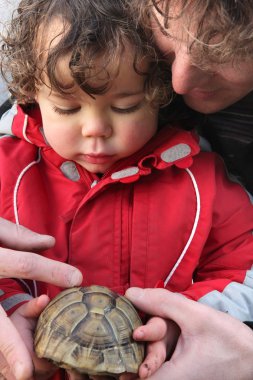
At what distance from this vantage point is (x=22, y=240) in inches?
84.0

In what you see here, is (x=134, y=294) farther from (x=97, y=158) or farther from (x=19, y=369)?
(x=97, y=158)

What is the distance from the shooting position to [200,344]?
203 cm

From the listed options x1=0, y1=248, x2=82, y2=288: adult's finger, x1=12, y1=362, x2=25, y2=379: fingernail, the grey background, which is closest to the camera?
x1=12, y1=362, x2=25, y2=379: fingernail

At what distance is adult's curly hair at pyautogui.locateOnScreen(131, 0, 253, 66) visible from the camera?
1818mm

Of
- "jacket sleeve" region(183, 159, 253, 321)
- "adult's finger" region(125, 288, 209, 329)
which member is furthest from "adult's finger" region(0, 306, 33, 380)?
"jacket sleeve" region(183, 159, 253, 321)

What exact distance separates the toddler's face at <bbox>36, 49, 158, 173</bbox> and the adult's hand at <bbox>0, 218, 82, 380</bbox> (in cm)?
40

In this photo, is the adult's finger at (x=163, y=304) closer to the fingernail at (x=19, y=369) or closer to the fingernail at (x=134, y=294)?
the fingernail at (x=134, y=294)

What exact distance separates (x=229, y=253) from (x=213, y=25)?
0.98 meters

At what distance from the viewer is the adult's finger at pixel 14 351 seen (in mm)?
1738

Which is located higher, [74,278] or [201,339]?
[74,278]

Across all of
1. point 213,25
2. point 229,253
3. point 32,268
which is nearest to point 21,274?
point 32,268

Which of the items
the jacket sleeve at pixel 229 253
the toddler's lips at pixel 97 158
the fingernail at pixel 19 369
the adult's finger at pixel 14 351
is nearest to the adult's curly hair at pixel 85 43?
the toddler's lips at pixel 97 158

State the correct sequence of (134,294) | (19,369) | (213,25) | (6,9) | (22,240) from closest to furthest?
1. (19,369)
2. (213,25)
3. (134,294)
4. (22,240)
5. (6,9)

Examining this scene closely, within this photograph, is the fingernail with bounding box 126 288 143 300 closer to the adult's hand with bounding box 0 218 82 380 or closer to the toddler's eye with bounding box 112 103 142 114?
the adult's hand with bounding box 0 218 82 380
